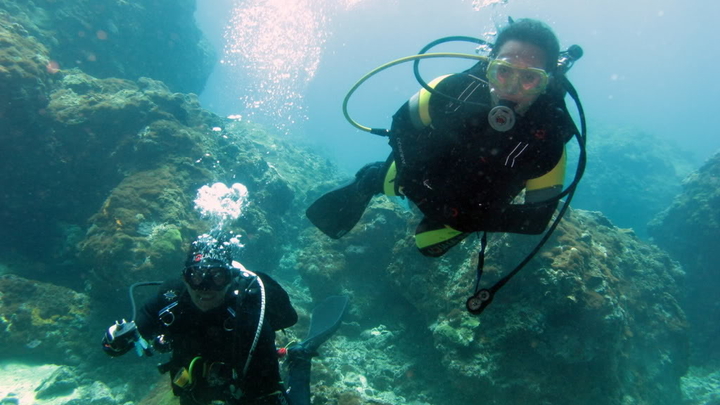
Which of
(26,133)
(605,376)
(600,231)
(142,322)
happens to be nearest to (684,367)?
(600,231)

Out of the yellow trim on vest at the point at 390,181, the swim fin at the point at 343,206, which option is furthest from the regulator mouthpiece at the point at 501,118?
the swim fin at the point at 343,206

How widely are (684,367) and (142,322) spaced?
12.1 metres

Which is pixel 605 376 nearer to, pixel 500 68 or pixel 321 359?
pixel 321 359

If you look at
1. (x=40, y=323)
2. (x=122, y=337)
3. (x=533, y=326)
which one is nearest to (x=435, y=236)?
(x=122, y=337)

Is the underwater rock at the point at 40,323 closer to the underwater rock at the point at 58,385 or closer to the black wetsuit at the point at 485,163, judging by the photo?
the underwater rock at the point at 58,385

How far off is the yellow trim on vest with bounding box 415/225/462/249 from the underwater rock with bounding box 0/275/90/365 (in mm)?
8077

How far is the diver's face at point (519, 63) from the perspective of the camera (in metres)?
2.29

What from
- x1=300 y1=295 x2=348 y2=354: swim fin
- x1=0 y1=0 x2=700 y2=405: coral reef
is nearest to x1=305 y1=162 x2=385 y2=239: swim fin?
x1=300 y1=295 x2=348 y2=354: swim fin

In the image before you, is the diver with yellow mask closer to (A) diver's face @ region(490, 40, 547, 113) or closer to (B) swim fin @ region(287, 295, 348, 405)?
(A) diver's face @ region(490, 40, 547, 113)

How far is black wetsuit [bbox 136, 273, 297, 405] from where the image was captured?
10.9 feet

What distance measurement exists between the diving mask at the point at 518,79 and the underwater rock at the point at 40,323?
9.27m

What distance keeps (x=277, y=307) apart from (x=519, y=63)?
10.6 feet

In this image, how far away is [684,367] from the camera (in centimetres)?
877

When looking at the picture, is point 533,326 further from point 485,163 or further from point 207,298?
point 207,298
